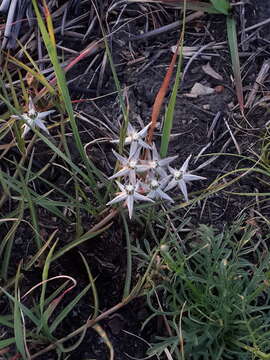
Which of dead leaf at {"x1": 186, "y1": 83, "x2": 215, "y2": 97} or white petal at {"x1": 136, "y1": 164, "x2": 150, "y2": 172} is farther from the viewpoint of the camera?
dead leaf at {"x1": 186, "y1": 83, "x2": 215, "y2": 97}

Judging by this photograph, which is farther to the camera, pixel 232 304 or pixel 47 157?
pixel 47 157

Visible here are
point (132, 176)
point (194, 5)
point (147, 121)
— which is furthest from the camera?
point (194, 5)

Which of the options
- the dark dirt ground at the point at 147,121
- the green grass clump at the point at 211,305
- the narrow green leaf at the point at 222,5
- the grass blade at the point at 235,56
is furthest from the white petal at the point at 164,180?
the narrow green leaf at the point at 222,5

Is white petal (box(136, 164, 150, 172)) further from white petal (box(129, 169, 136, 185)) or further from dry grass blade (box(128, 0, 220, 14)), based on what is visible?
dry grass blade (box(128, 0, 220, 14))

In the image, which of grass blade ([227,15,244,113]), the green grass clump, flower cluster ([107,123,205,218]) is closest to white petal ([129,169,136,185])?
flower cluster ([107,123,205,218])

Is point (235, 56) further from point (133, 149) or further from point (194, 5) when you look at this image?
point (133, 149)

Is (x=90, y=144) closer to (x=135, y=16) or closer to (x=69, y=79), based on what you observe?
(x=69, y=79)

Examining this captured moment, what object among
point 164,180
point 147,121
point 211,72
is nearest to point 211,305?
point 164,180

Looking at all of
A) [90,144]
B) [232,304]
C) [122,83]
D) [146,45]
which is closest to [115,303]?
[232,304]

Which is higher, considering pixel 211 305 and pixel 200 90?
pixel 200 90
